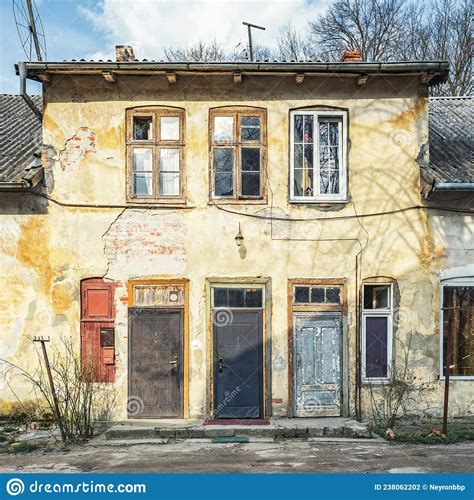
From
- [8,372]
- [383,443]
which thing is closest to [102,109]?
[8,372]

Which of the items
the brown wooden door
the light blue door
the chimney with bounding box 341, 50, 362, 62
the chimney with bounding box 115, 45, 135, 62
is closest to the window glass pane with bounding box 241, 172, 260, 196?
the light blue door

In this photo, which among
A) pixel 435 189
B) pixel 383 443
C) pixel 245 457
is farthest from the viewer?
pixel 435 189

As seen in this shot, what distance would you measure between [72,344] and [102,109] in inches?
180

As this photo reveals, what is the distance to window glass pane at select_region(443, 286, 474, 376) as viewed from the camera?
1108 centimetres

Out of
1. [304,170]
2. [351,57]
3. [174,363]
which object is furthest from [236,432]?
[351,57]

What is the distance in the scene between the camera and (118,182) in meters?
11.0

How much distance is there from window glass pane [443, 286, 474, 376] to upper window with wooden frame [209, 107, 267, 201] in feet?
13.9

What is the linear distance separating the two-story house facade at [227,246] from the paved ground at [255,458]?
1551 mm

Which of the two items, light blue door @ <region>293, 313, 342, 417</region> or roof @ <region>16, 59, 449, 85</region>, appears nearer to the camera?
roof @ <region>16, 59, 449, 85</region>

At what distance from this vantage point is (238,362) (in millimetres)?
10977

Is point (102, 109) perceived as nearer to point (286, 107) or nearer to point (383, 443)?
point (286, 107)

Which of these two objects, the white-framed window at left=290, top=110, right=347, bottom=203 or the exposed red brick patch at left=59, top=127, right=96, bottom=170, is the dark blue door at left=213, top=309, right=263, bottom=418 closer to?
the white-framed window at left=290, top=110, right=347, bottom=203

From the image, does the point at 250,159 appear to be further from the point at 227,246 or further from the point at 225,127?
the point at 227,246

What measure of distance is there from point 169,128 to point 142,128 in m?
0.54
